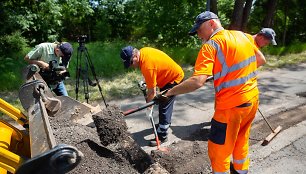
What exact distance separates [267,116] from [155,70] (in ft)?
8.97

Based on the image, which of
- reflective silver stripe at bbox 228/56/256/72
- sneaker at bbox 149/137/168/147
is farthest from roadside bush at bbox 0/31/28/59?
reflective silver stripe at bbox 228/56/256/72

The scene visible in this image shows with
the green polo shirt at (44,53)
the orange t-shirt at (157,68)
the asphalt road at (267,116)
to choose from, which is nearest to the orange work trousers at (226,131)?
the asphalt road at (267,116)

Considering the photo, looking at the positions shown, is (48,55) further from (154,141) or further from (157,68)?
(154,141)

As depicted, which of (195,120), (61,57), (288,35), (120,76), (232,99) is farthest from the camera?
(288,35)

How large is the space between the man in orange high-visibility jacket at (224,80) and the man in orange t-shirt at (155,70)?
3.07 ft

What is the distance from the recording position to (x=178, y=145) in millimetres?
4504

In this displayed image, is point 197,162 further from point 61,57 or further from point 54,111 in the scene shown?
point 61,57

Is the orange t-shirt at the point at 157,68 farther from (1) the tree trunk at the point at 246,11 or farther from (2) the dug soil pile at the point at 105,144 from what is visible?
(1) the tree trunk at the point at 246,11

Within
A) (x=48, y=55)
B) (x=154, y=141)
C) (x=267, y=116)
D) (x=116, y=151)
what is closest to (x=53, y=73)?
(x=48, y=55)

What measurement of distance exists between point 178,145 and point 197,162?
21.7 inches

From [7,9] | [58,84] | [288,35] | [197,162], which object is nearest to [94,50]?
[7,9]

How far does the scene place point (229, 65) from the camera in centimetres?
292

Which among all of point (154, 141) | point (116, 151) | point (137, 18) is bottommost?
point (154, 141)

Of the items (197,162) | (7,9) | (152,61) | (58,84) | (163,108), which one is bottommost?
(197,162)
